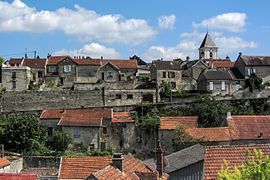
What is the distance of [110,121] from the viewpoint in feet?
170

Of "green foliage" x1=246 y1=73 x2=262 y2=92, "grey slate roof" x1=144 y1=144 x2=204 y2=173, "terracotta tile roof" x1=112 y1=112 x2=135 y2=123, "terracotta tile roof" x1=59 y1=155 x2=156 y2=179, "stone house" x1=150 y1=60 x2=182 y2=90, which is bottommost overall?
"terracotta tile roof" x1=59 y1=155 x2=156 y2=179

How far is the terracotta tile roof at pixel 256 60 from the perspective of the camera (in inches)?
2677

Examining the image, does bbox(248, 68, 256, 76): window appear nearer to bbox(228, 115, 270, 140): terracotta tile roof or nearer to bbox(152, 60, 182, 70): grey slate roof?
bbox(152, 60, 182, 70): grey slate roof

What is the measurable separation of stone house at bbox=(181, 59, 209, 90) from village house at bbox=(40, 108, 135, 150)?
1719 centimetres

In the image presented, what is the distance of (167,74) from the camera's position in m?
67.9

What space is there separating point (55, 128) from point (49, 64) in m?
19.4

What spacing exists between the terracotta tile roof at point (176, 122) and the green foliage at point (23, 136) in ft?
38.7

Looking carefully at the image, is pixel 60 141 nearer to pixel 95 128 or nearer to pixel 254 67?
pixel 95 128

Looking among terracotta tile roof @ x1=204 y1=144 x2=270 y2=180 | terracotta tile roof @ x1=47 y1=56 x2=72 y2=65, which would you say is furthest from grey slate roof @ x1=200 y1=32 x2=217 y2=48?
terracotta tile roof @ x1=204 y1=144 x2=270 y2=180

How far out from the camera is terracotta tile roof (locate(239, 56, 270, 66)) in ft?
223

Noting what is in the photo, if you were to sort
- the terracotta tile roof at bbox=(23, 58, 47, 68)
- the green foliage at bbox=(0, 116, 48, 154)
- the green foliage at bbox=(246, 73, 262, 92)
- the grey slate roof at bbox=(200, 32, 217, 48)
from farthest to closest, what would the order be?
the grey slate roof at bbox=(200, 32, 217, 48)
the terracotta tile roof at bbox=(23, 58, 47, 68)
the green foliage at bbox=(246, 73, 262, 92)
the green foliage at bbox=(0, 116, 48, 154)

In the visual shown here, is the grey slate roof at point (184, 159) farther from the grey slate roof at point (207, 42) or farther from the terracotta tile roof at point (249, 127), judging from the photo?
the grey slate roof at point (207, 42)

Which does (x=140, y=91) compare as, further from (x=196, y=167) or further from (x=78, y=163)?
(x=196, y=167)

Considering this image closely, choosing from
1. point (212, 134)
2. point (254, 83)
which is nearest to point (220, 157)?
point (212, 134)
